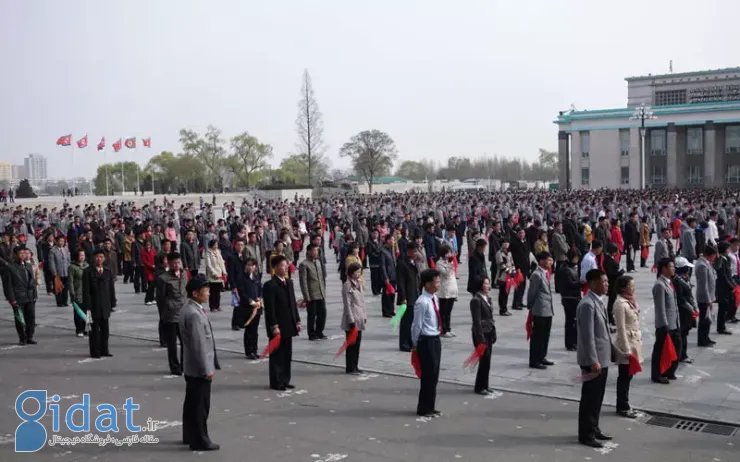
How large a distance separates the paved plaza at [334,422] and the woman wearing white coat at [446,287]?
105 inches

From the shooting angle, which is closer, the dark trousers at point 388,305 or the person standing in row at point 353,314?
the person standing in row at point 353,314

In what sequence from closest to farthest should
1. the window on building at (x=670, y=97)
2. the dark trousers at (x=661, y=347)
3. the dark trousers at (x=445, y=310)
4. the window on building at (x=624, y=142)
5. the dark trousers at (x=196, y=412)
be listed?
the dark trousers at (x=196, y=412)
the dark trousers at (x=661, y=347)
the dark trousers at (x=445, y=310)
the window on building at (x=624, y=142)
the window on building at (x=670, y=97)

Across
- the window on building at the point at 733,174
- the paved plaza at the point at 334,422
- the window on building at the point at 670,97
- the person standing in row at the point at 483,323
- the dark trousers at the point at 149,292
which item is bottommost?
the paved plaza at the point at 334,422

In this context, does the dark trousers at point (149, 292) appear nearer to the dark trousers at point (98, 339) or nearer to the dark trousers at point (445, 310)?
the dark trousers at point (98, 339)

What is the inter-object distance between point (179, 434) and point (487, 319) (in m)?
3.74

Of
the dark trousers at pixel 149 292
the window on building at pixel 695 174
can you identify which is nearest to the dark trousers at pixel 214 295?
the dark trousers at pixel 149 292

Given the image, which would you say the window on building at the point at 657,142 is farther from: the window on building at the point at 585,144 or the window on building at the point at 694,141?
the window on building at the point at 585,144

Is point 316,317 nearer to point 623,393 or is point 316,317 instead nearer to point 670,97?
point 623,393

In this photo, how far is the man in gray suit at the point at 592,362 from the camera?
6.91m

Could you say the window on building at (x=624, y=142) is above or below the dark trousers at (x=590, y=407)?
above

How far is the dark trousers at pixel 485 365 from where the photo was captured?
8.46m

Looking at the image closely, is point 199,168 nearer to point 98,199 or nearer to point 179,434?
point 98,199

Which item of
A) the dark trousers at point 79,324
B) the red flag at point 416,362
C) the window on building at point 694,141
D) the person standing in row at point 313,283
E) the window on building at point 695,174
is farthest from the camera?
the window on building at point 694,141

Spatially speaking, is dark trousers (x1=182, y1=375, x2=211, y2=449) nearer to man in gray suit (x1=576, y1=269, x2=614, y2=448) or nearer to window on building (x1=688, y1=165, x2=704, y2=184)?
man in gray suit (x1=576, y1=269, x2=614, y2=448)
